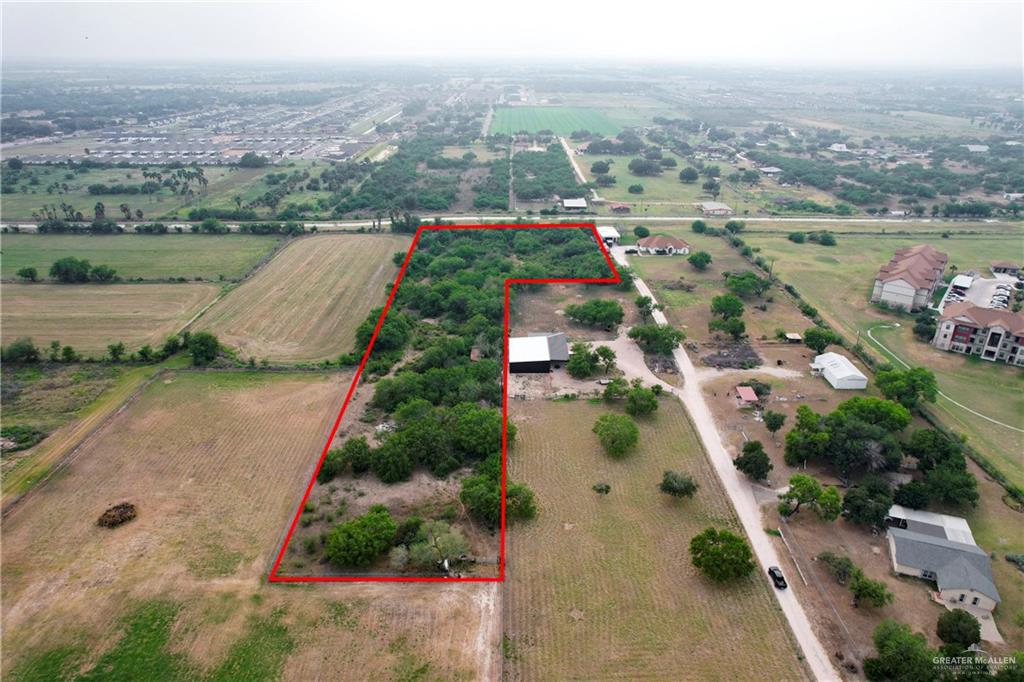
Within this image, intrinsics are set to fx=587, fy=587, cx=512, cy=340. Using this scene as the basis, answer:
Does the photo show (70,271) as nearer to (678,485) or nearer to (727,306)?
(678,485)

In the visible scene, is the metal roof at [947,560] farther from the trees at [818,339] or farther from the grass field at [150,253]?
the grass field at [150,253]

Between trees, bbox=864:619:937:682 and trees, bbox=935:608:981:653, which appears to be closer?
trees, bbox=864:619:937:682

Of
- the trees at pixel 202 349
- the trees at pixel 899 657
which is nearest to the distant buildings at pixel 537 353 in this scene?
the trees at pixel 202 349

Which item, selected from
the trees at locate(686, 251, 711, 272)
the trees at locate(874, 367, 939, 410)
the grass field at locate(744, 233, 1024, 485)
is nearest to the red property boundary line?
the trees at locate(686, 251, 711, 272)

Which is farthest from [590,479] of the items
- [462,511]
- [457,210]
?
[457,210]

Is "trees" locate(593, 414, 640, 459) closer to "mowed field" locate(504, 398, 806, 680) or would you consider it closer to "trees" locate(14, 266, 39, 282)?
"mowed field" locate(504, 398, 806, 680)

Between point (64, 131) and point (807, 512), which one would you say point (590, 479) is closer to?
point (807, 512)
